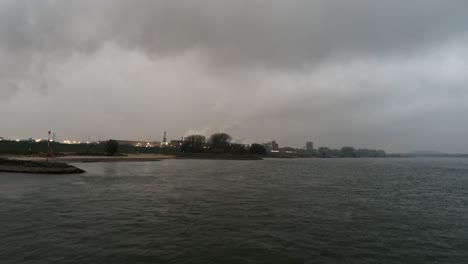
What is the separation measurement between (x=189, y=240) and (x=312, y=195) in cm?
2034

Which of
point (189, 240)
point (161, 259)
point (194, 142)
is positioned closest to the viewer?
point (161, 259)

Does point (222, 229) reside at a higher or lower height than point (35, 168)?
lower

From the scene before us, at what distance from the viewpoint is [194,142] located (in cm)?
18900

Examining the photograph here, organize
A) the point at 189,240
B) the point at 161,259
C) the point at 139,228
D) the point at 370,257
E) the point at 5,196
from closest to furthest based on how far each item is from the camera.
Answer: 1. the point at 161,259
2. the point at 370,257
3. the point at 189,240
4. the point at 139,228
5. the point at 5,196

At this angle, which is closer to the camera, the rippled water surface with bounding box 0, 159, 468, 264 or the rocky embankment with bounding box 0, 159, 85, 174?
the rippled water surface with bounding box 0, 159, 468, 264

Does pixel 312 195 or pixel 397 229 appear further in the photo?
pixel 312 195

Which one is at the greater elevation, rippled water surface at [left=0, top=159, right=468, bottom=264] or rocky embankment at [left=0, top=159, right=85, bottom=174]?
rocky embankment at [left=0, top=159, right=85, bottom=174]

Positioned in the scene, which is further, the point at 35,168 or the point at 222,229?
the point at 35,168

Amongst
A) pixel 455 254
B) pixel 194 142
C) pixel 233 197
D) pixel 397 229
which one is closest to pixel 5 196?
pixel 233 197

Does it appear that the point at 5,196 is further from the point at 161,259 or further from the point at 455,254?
the point at 455,254

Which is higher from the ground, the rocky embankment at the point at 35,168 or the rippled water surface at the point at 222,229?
the rocky embankment at the point at 35,168

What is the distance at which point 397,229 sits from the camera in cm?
1881

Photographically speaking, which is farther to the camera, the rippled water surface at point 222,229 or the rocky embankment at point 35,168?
the rocky embankment at point 35,168

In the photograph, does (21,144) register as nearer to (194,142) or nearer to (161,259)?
A: (194,142)
